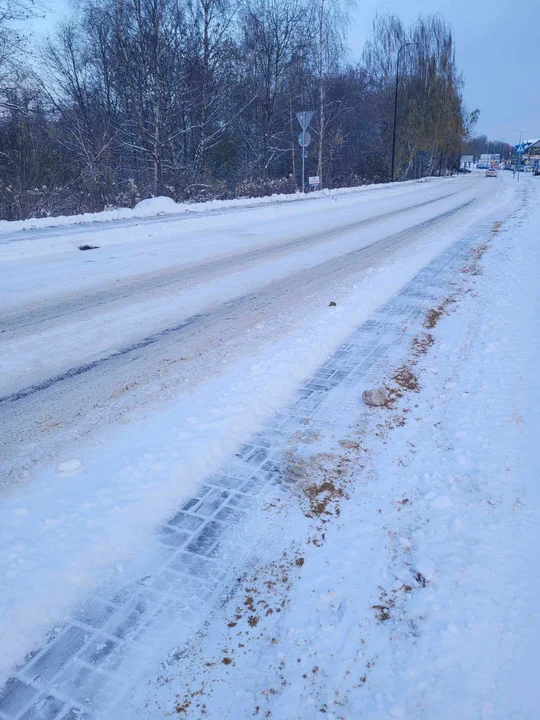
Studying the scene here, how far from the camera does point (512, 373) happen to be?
185 inches

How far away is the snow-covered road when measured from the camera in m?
4.20

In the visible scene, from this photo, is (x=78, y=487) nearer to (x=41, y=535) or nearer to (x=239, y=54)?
(x=41, y=535)

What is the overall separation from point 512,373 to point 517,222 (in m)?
12.7

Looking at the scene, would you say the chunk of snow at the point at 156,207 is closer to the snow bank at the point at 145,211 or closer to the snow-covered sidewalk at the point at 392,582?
the snow bank at the point at 145,211

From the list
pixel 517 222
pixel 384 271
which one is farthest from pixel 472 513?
pixel 517 222

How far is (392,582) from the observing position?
8.02ft

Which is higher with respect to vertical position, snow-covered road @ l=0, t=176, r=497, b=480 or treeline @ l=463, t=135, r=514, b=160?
treeline @ l=463, t=135, r=514, b=160

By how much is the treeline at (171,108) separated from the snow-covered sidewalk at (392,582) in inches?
602

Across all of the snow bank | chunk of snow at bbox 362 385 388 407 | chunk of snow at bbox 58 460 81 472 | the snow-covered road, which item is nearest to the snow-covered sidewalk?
chunk of snow at bbox 362 385 388 407

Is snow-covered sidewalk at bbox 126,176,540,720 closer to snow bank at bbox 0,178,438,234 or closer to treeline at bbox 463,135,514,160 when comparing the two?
snow bank at bbox 0,178,438,234

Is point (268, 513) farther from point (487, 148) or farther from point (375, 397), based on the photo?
point (487, 148)

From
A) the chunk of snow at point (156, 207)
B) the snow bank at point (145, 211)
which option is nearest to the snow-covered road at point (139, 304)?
the snow bank at point (145, 211)

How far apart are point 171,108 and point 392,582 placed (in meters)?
24.7

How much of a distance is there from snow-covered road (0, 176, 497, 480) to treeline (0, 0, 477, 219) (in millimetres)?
6857
